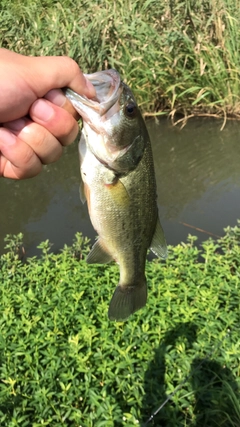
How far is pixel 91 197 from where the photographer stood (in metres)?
1.67

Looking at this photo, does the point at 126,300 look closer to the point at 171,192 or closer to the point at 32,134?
the point at 32,134

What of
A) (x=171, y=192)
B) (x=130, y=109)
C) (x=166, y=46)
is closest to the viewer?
(x=130, y=109)

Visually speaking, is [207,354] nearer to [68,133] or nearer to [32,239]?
[68,133]

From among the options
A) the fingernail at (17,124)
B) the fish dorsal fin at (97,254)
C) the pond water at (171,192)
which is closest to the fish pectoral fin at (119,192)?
the fish dorsal fin at (97,254)

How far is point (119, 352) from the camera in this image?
2791mm

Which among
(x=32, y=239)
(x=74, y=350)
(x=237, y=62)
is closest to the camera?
(x=74, y=350)

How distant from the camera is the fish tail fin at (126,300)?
5.97 feet

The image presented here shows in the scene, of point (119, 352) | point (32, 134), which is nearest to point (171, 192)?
point (119, 352)

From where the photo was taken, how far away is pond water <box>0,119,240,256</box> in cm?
491

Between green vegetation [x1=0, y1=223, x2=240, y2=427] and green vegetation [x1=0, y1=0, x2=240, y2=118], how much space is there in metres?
3.84

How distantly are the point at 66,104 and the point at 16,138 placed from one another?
0.75ft

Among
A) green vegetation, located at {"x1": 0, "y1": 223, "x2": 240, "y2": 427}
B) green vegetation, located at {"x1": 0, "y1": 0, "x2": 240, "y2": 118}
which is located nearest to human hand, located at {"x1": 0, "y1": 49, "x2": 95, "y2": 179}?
green vegetation, located at {"x1": 0, "y1": 223, "x2": 240, "y2": 427}

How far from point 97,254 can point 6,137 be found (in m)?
0.56

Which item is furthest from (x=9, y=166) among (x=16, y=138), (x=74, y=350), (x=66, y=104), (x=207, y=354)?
(x=207, y=354)
